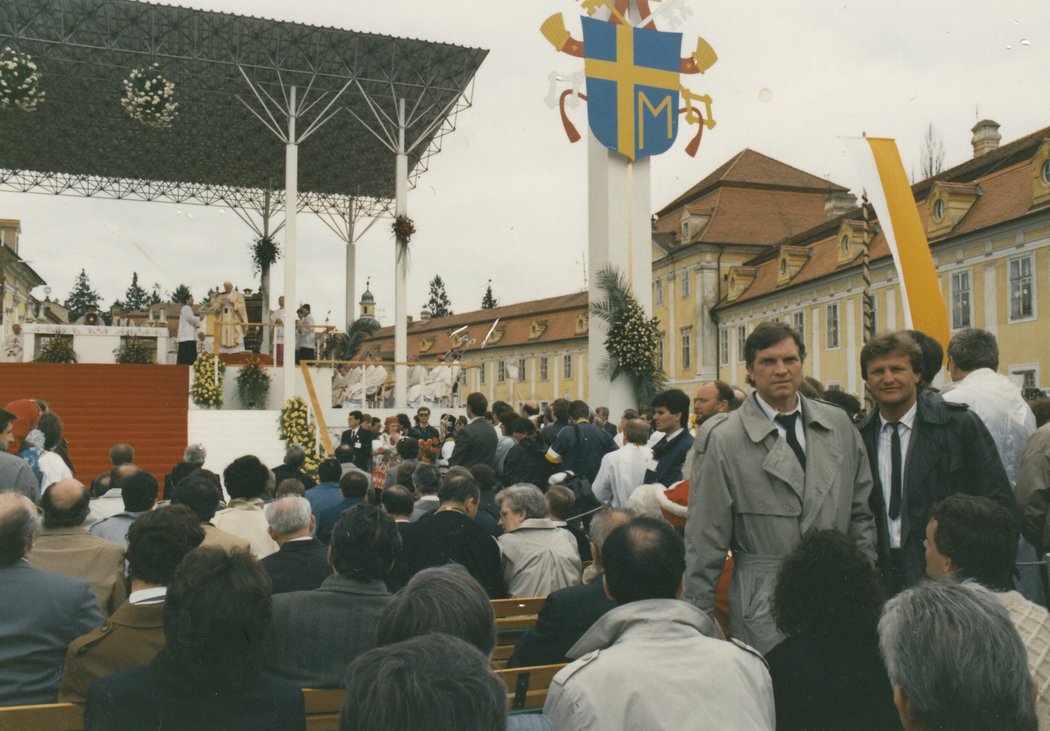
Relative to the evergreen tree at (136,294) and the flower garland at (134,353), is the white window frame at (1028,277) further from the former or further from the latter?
the evergreen tree at (136,294)

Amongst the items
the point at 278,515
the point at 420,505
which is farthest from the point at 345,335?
the point at 278,515

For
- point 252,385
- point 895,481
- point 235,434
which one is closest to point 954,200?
point 252,385

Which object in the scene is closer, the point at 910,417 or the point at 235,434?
the point at 910,417

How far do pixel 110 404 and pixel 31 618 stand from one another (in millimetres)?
15241

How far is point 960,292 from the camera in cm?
2845

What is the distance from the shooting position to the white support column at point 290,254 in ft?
59.8

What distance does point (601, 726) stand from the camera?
2316mm

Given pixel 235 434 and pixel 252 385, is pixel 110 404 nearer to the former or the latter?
pixel 235 434

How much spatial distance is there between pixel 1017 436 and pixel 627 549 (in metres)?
2.98

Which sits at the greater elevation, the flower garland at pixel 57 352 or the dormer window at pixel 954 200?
the dormer window at pixel 954 200

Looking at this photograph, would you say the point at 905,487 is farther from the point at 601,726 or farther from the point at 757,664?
the point at 601,726

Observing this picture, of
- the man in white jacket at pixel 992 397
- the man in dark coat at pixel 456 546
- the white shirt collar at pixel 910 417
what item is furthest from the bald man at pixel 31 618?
the man in white jacket at pixel 992 397

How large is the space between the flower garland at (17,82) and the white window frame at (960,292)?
2444 cm

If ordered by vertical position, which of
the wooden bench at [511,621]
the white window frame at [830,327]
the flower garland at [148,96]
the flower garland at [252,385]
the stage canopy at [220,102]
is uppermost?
the stage canopy at [220,102]
